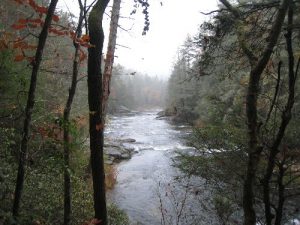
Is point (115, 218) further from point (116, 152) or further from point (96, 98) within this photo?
point (116, 152)

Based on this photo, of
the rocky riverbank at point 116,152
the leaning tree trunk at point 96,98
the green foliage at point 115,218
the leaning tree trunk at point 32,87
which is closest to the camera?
the leaning tree trunk at point 32,87

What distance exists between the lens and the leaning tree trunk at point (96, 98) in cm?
522

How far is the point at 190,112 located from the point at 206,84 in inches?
143

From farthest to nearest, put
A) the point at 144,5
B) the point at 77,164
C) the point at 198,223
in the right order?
the point at 77,164, the point at 198,223, the point at 144,5

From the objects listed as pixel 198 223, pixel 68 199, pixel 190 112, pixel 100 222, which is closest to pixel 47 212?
pixel 68 199

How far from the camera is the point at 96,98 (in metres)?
5.36

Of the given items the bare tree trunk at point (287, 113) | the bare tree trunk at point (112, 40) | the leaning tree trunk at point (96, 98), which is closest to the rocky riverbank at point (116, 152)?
the bare tree trunk at point (112, 40)

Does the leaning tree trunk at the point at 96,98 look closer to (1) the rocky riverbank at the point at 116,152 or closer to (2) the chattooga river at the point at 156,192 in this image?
(2) the chattooga river at the point at 156,192

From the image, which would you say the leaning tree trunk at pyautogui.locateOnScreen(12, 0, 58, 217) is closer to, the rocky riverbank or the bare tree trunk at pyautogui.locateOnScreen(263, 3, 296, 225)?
the bare tree trunk at pyautogui.locateOnScreen(263, 3, 296, 225)

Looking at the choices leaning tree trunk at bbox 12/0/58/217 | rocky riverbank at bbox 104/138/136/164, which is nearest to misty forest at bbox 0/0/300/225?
leaning tree trunk at bbox 12/0/58/217

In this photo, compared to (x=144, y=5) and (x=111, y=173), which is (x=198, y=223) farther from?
(x=144, y=5)

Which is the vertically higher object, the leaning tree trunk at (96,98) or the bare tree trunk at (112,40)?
the bare tree trunk at (112,40)

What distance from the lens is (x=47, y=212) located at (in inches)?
298

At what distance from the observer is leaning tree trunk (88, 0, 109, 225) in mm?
5219
